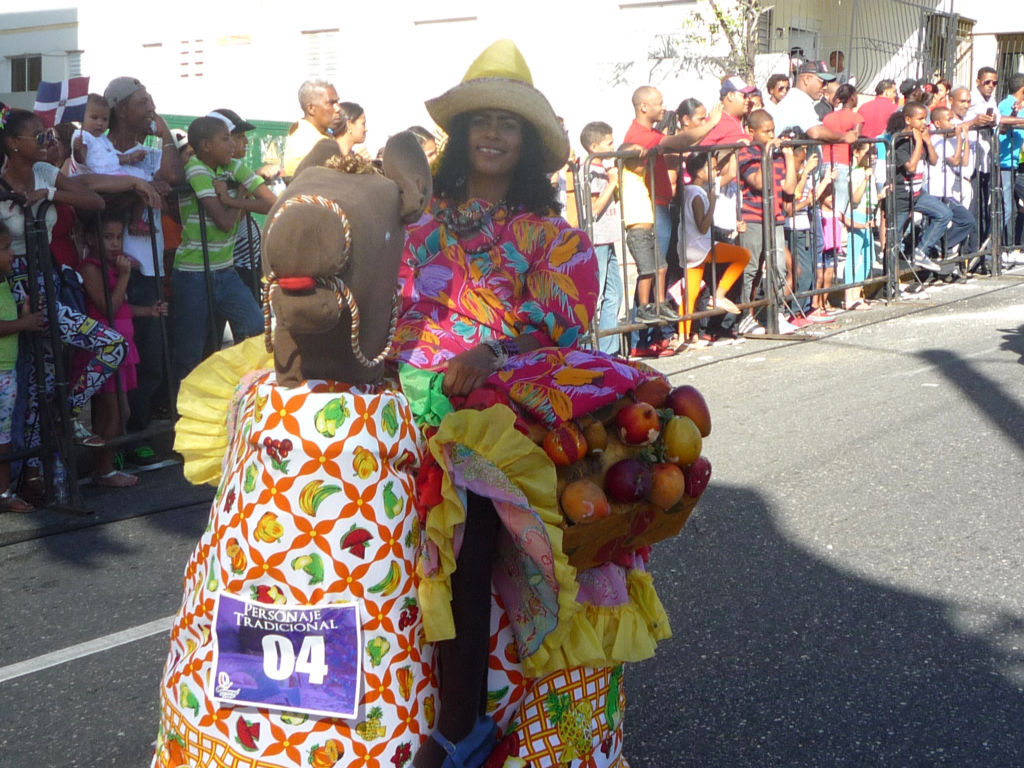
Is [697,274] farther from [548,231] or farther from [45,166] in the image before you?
[548,231]

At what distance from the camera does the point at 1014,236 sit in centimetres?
1478

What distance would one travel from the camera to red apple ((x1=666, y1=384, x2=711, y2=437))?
2.83 m

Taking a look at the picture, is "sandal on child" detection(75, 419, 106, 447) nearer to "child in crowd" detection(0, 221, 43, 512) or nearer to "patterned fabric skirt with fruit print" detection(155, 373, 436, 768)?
"child in crowd" detection(0, 221, 43, 512)

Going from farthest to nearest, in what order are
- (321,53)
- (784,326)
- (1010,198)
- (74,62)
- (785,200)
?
(74,62) → (321,53) → (1010,198) → (784,326) → (785,200)

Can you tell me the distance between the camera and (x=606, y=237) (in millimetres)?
8898

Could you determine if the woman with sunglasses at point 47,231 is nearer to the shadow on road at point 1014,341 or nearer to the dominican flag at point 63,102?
the dominican flag at point 63,102

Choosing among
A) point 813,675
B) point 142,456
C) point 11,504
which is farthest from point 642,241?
point 813,675

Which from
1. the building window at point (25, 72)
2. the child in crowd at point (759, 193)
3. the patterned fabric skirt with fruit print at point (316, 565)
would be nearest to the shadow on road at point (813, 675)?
the patterned fabric skirt with fruit print at point (316, 565)

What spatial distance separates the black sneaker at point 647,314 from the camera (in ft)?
30.3

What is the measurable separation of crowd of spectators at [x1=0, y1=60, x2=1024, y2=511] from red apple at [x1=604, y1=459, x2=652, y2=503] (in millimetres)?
1743

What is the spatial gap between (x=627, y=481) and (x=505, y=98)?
1.02 meters

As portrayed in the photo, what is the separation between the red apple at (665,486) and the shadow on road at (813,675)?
39.0 inches

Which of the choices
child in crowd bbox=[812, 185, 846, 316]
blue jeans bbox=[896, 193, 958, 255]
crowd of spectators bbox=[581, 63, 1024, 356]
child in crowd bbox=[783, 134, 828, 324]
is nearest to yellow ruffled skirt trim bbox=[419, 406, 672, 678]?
crowd of spectators bbox=[581, 63, 1024, 356]

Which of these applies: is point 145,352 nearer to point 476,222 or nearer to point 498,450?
point 476,222
